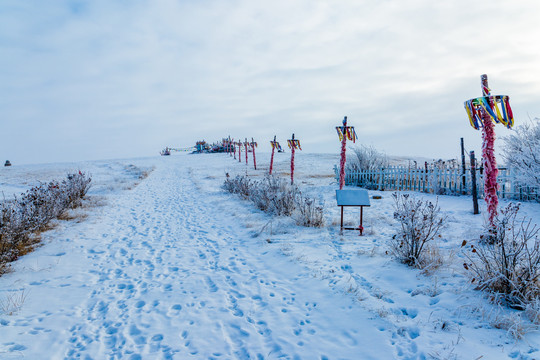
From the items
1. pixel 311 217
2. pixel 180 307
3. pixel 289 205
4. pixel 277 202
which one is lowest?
pixel 180 307

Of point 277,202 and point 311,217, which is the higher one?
point 277,202

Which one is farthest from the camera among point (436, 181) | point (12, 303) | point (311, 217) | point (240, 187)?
point (240, 187)

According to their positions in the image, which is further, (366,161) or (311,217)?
(366,161)

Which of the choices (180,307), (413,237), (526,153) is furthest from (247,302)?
(526,153)

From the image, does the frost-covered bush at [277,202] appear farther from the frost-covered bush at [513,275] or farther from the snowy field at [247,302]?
the frost-covered bush at [513,275]

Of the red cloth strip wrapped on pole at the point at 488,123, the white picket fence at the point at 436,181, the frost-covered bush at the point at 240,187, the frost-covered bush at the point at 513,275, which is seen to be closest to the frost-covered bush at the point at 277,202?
the frost-covered bush at the point at 240,187

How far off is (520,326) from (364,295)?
1.67m

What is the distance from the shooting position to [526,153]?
29.9 ft

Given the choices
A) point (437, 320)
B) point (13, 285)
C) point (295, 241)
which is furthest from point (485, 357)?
point (13, 285)

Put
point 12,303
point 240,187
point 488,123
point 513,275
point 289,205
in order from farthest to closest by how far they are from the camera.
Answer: point 240,187 → point 289,205 → point 488,123 → point 12,303 → point 513,275

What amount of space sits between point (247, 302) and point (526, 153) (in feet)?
32.7

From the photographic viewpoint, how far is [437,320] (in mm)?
3348

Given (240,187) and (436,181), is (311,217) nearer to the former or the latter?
(240,187)

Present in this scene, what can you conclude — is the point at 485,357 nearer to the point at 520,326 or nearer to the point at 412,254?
the point at 520,326
